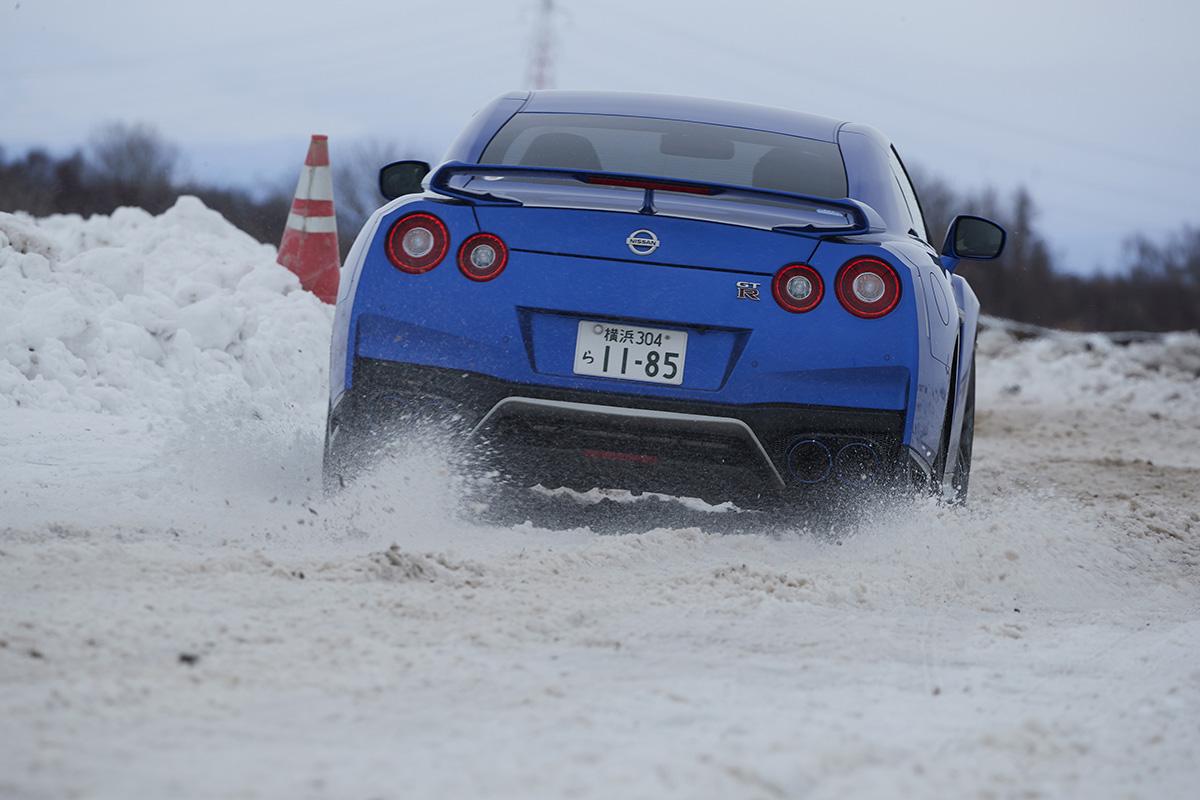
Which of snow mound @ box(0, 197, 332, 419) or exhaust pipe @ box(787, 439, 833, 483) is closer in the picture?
exhaust pipe @ box(787, 439, 833, 483)

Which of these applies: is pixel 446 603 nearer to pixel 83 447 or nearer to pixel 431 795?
pixel 431 795

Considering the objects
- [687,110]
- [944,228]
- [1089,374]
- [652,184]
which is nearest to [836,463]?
[652,184]

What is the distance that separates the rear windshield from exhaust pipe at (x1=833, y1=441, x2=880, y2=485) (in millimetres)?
1077

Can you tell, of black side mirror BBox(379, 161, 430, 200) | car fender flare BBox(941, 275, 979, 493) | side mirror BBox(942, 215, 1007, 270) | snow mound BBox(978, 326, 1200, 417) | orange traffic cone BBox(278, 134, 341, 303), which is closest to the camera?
car fender flare BBox(941, 275, 979, 493)

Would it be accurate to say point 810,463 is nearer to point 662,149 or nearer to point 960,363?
point 960,363

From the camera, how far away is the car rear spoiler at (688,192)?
4543mm

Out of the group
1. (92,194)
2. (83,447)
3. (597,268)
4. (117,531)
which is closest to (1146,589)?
(597,268)

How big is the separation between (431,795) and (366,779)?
0.39ft

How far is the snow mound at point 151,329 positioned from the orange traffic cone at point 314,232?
0.22m

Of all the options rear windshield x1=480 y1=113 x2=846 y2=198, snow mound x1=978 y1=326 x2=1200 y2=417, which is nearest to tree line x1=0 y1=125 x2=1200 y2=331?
snow mound x1=978 y1=326 x2=1200 y2=417

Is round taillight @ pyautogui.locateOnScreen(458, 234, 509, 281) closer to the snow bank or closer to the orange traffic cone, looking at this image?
the snow bank

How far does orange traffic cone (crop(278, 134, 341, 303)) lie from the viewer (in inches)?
394

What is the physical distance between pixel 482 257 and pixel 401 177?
4.25 feet

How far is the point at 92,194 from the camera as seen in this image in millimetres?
48250
